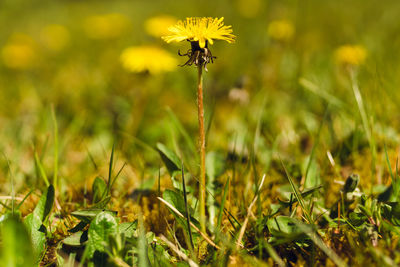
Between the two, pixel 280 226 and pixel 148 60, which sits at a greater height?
pixel 148 60

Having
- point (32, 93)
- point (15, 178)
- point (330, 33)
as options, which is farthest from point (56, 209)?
point (330, 33)

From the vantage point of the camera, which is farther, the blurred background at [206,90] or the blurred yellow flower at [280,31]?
the blurred yellow flower at [280,31]

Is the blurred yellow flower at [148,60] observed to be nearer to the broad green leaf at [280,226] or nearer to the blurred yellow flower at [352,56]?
the blurred yellow flower at [352,56]

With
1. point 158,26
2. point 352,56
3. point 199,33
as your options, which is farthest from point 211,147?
point 158,26

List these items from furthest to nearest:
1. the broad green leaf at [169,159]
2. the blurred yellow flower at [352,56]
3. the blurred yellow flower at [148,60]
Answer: the blurred yellow flower at [352,56]
the blurred yellow flower at [148,60]
the broad green leaf at [169,159]

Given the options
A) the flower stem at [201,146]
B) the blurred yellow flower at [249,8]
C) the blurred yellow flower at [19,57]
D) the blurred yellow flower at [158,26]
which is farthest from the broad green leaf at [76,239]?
the blurred yellow flower at [249,8]

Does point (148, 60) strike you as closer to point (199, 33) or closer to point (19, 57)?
point (199, 33)

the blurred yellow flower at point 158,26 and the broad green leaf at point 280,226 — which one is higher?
the blurred yellow flower at point 158,26

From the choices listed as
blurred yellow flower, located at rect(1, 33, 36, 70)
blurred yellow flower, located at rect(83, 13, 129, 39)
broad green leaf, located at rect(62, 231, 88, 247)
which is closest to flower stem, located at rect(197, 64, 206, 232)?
broad green leaf, located at rect(62, 231, 88, 247)

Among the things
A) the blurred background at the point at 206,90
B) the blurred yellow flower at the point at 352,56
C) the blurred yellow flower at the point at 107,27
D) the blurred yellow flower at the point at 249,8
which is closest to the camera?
the blurred background at the point at 206,90
